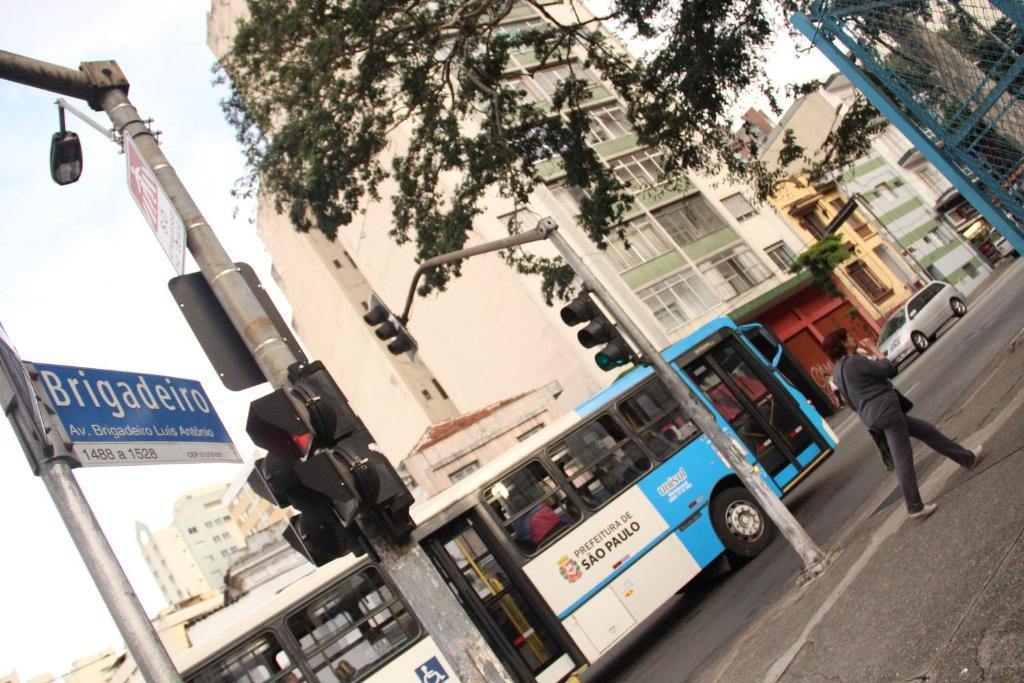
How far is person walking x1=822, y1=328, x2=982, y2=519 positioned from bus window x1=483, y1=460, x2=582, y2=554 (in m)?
3.83

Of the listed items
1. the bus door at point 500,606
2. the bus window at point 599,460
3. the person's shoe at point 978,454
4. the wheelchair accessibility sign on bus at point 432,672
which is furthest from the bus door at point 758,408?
the wheelchair accessibility sign on bus at point 432,672

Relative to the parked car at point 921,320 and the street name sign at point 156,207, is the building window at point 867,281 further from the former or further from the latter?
the street name sign at point 156,207

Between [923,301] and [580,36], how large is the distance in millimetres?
19303

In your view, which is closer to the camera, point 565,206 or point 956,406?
point 956,406

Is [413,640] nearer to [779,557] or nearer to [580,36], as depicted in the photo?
[779,557]

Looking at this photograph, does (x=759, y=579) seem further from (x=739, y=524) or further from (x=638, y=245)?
(x=638, y=245)

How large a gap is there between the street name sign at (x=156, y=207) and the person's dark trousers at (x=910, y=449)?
5787 mm

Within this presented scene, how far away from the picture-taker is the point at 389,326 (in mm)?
10547

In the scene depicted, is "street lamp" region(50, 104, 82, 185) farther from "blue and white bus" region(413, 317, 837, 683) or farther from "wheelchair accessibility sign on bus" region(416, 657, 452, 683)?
"wheelchair accessibility sign on bus" region(416, 657, 452, 683)

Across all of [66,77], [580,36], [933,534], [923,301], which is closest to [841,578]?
[933,534]

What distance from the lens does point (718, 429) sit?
898 cm

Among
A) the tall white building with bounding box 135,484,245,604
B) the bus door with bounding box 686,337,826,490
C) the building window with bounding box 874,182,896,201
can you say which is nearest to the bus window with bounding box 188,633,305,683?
the bus door with bounding box 686,337,826,490

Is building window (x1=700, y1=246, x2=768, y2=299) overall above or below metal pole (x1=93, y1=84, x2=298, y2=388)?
above

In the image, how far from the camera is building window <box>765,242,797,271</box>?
37125 millimetres
